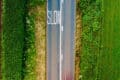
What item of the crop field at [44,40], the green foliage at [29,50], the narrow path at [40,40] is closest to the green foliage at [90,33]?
the crop field at [44,40]

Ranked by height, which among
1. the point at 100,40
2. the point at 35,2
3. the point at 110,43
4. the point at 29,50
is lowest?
the point at 29,50

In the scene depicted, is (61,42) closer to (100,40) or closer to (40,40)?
(40,40)

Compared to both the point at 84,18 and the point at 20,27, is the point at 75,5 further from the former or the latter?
the point at 20,27

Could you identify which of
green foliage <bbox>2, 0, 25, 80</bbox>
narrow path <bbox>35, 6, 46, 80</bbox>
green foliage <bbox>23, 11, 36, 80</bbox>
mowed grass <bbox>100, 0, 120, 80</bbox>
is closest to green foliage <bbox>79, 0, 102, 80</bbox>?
mowed grass <bbox>100, 0, 120, 80</bbox>

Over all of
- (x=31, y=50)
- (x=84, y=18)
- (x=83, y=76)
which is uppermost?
(x=84, y=18)

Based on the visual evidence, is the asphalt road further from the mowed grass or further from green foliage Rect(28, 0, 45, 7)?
the mowed grass

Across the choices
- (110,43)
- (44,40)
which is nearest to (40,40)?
(44,40)

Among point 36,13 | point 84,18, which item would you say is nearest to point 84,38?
point 84,18

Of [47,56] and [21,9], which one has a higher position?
[21,9]
